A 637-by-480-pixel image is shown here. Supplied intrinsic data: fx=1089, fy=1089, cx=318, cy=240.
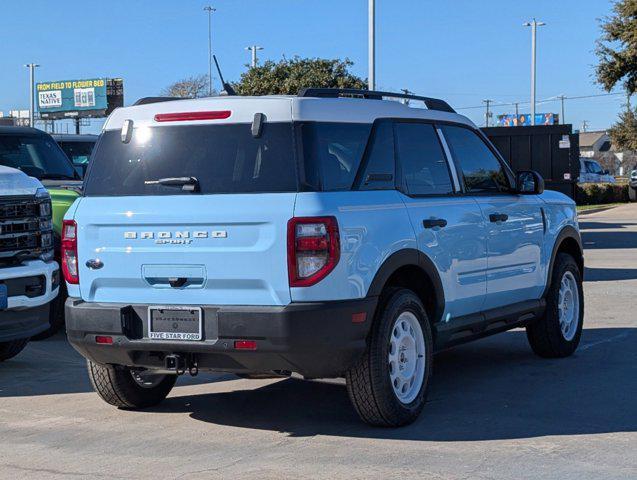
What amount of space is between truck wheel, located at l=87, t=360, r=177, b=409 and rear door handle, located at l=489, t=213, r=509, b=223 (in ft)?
8.62

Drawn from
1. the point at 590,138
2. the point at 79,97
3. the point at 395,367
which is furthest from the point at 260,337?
the point at 590,138

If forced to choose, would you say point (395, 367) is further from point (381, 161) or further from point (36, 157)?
point (36, 157)

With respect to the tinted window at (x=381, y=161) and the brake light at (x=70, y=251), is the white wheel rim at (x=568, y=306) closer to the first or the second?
the tinted window at (x=381, y=161)

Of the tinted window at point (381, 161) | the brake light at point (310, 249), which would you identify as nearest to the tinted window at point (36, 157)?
the tinted window at point (381, 161)

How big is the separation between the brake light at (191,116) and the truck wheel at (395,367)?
1518 millimetres

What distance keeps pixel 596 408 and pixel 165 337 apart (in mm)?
2936

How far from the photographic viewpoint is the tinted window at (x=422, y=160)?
23.9 feet

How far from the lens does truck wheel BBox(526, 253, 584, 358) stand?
9.13 m

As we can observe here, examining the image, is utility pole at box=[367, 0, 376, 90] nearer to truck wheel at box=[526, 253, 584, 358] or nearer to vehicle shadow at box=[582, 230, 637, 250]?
vehicle shadow at box=[582, 230, 637, 250]

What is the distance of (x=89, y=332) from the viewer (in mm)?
6727

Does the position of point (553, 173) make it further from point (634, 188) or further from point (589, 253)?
point (634, 188)

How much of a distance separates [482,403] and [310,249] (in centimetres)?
211

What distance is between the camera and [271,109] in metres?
6.52

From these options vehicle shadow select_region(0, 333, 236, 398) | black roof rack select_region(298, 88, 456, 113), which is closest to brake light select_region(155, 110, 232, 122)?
black roof rack select_region(298, 88, 456, 113)
